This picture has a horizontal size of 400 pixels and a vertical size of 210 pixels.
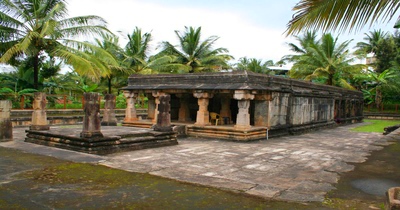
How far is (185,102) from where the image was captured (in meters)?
15.3

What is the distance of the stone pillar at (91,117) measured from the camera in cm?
851

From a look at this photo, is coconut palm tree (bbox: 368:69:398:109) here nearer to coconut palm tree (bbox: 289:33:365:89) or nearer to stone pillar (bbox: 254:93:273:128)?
coconut palm tree (bbox: 289:33:365:89)

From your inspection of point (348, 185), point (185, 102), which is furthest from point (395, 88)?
point (348, 185)

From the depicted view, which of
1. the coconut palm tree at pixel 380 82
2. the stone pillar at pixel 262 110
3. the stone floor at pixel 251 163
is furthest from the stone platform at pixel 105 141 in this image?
the coconut palm tree at pixel 380 82

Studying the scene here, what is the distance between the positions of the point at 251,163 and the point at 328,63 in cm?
2207

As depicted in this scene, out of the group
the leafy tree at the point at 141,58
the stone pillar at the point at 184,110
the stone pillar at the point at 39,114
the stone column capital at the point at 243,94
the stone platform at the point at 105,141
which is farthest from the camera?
the leafy tree at the point at 141,58

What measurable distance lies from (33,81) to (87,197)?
14905 mm

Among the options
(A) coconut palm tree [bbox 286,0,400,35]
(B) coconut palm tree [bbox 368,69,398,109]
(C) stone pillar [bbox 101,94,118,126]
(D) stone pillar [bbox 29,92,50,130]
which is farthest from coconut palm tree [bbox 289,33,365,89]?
(A) coconut palm tree [bbox 286,0,400,35]

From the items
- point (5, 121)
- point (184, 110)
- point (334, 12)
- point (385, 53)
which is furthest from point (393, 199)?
point (385, 53)

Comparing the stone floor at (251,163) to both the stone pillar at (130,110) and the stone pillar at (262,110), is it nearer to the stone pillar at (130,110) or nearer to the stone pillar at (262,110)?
the stone pillar at (262,110)

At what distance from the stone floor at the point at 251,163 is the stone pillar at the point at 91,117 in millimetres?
701

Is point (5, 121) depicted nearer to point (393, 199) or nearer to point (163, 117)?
point (163, 117)

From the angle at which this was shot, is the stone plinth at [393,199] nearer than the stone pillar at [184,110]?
Yes

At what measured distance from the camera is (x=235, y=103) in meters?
15.1
